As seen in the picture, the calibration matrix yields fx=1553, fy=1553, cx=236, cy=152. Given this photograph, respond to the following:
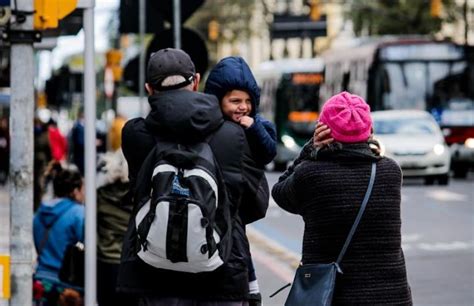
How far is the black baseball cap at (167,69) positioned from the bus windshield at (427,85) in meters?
32.5

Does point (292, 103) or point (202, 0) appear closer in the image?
point (202, 0)

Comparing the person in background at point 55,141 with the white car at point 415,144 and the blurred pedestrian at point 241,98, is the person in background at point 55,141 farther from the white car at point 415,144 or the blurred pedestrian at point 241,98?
the blurred pedestrian at point 241,98

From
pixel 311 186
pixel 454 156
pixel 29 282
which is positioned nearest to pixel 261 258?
pixel 29 282

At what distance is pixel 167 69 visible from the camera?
225 inches

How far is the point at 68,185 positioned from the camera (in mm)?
9711

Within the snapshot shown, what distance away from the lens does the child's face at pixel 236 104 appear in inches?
233

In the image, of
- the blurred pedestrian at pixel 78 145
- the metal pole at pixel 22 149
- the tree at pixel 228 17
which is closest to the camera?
the metal pole at pixel 22 149

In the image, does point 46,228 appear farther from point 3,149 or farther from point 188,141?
point 3,149

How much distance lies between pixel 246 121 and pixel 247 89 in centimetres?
14

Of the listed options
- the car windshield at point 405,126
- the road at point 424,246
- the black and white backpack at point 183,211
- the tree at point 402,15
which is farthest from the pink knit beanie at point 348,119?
the tree at point 402,15

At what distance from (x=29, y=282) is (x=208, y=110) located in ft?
5.93

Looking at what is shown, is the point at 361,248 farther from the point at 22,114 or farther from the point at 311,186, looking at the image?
the point at 22,114

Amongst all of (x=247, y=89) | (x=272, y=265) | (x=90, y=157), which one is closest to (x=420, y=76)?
(x=272, y=265)

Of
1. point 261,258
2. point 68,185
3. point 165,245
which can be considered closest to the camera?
point 165,245
